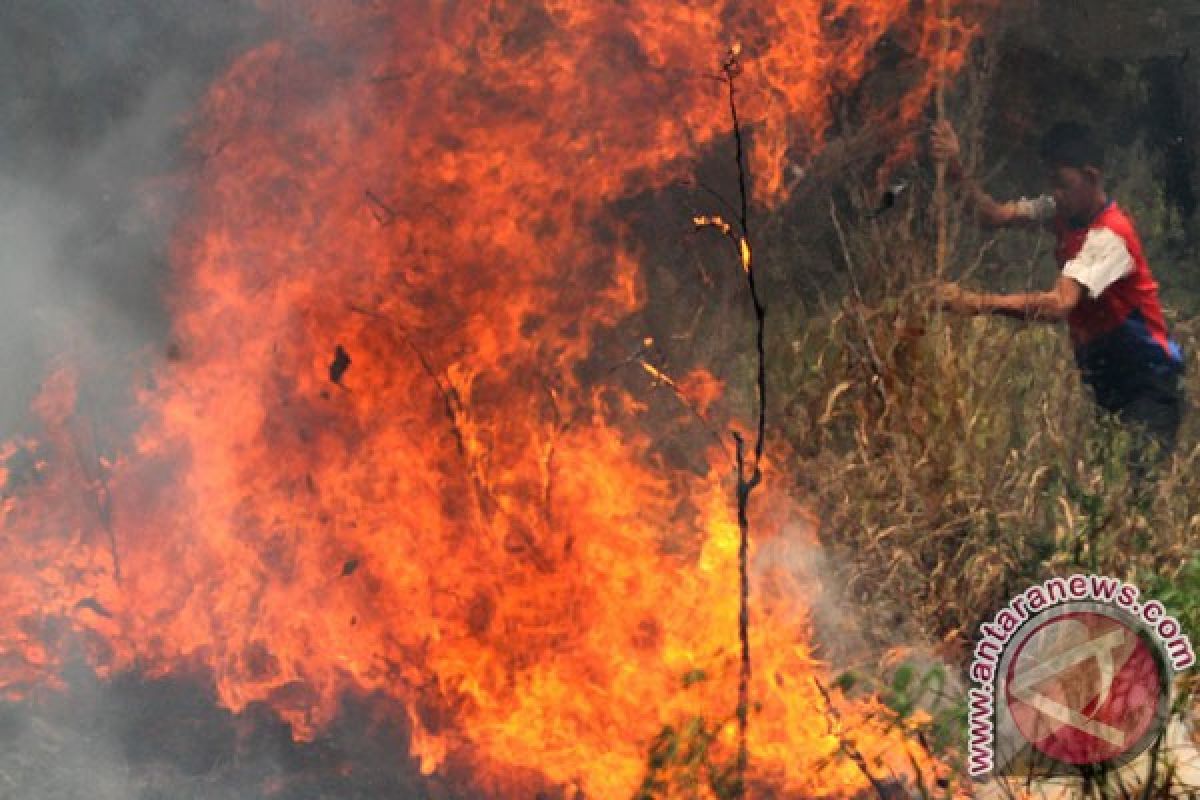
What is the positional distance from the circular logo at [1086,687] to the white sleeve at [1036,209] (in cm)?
248

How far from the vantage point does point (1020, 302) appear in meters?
5.39

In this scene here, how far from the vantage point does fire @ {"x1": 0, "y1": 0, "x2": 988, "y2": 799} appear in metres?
4.89

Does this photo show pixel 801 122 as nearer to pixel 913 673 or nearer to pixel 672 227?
pixel 672 227

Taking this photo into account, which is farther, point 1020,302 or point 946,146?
point 946,146

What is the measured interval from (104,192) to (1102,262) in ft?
15.3

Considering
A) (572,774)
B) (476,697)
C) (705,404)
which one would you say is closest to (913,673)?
(572,774)

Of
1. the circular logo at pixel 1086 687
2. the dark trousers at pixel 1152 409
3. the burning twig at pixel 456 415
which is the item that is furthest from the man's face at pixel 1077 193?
the burning twig at pixel 456 415

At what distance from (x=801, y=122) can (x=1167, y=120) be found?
8.33 feet

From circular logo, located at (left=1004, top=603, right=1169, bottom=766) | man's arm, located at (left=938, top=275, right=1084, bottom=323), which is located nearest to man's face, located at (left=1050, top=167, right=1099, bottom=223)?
man's arm, located at (left=938, top=275, right=1084, bottom=323)

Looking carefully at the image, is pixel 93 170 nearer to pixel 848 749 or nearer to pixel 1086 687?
pixel 848 749

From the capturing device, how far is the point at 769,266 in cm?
734

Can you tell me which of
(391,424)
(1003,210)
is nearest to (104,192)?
(391,424)

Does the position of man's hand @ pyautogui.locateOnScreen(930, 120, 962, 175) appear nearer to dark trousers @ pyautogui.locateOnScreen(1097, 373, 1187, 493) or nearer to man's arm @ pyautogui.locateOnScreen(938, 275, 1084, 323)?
man's arm @ pyautogui.locateOnScreen(938, 275, 1084, 323)

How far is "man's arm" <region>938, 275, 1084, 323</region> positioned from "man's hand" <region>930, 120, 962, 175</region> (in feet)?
1.90
